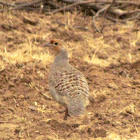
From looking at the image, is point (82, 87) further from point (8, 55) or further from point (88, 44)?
point (88, 44)

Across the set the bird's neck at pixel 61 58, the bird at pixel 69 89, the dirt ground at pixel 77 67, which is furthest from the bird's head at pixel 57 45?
the dirt ground at pixel 77 67

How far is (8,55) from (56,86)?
2.02m

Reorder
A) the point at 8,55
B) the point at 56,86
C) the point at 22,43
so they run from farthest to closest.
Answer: the point at 22,43, the point at 8,55, the point at 56,86

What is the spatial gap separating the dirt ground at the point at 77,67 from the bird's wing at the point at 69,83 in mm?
485

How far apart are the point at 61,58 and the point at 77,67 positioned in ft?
3.29

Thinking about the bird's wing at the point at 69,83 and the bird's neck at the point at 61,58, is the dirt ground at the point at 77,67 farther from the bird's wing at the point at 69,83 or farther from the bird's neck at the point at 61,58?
the bird's neck at the point at 61,58

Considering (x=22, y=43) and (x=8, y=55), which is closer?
(x=8, y=55)

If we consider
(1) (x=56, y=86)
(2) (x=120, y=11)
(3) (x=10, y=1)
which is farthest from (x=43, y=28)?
(1) (x=56, y=86)

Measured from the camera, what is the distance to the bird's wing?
452 centimetres

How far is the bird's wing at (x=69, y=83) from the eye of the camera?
4.52 metres

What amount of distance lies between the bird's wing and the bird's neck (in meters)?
0.43

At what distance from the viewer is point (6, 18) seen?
8125mm

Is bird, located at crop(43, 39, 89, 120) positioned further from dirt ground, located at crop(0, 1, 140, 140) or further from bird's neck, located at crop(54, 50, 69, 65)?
dirt ground, located at crop(0, 1, 140, 140)

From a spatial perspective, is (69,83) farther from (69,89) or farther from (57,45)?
(57,45)
